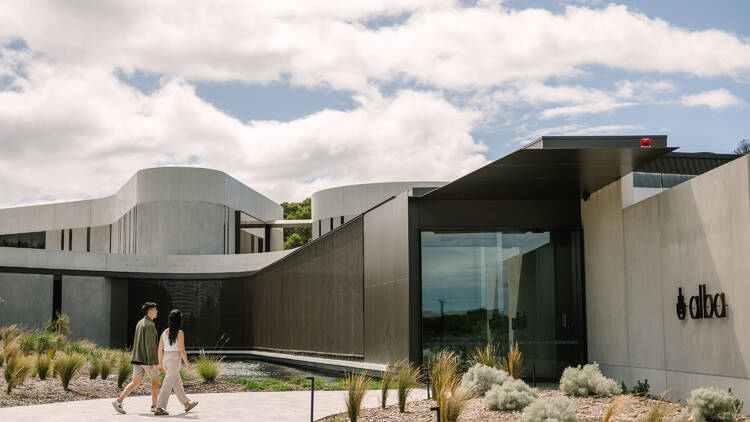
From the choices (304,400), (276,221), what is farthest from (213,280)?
(304,400)

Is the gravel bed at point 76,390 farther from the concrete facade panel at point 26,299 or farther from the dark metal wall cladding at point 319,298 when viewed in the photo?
the concrete facade panel at point 26,299

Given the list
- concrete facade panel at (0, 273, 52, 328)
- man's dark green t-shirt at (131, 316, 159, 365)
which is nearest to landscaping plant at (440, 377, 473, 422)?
man's dark green t-shirt at (131, 316, 159, 365)

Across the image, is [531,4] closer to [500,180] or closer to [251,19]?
[500,180]

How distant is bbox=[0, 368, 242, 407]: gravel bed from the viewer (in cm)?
1146

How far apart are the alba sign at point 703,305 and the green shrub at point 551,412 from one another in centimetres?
324

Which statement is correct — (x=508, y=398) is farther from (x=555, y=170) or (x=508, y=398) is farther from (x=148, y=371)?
(x=148, y=371)

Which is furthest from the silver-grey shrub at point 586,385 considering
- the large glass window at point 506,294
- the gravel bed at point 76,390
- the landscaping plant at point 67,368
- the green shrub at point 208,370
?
the landscaping plant at point 67,368

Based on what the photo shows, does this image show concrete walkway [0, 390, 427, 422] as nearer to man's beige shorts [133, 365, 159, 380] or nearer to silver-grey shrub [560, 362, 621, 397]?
man's beige shorts [133, 365, 159, 380]

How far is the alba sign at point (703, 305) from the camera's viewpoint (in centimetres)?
975

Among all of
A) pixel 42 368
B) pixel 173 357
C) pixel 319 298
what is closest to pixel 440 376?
pixel 173 357

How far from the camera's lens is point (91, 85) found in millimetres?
24688

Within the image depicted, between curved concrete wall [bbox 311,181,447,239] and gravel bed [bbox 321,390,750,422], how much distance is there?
23.7 meters

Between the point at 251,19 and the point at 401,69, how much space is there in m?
6.60

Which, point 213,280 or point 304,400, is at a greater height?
point 213,280
